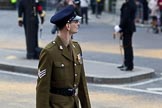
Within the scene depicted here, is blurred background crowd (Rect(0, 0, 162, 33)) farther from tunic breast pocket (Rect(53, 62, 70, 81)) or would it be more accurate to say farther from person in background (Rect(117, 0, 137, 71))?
tunic breast pocket (Rect(53, 62, 70, 81))

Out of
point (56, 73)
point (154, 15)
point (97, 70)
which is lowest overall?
point (154, 15)

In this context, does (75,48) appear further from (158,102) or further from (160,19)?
(160,19)

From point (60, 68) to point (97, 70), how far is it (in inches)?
301

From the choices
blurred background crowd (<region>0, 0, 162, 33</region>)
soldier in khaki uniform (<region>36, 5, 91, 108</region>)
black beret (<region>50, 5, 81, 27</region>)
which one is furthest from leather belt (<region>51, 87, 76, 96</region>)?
blurred background crowd (<region>0, 0, 162, 33</region>)

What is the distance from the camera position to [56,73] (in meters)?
4.59

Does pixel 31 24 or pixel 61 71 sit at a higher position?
pixel 61 71

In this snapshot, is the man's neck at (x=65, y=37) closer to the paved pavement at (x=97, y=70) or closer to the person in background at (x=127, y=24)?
the paved pavement at (x=97, y=70)

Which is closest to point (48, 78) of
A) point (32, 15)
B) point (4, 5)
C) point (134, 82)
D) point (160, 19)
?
point (134, 82)

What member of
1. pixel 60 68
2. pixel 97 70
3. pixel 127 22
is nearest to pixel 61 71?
pixel 60 68

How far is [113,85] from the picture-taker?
11039 mm

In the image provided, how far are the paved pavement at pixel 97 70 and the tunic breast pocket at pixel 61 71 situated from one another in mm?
6584

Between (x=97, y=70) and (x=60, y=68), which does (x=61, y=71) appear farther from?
(x=97, y=70)

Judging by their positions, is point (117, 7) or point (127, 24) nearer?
point (127, 24)

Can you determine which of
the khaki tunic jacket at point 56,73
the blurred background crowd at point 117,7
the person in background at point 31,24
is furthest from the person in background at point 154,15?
the khaki tunic jacket at point 56,73
